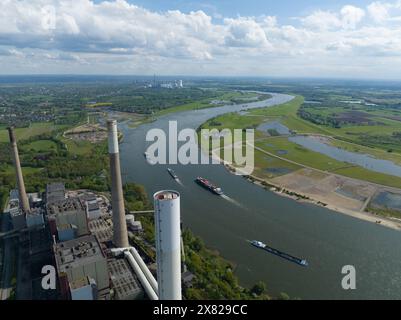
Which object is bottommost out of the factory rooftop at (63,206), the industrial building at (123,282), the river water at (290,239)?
the river water at (290,239)

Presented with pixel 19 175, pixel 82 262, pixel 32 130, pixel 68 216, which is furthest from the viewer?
pixel 32 130

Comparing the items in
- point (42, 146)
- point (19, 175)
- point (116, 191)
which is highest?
point (116, 191)

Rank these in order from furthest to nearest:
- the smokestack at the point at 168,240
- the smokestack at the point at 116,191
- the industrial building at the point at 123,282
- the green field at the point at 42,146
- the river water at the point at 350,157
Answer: the green field at the point at 42,146 → the river water at the point at 350,157 → the smokestack at the point at 116,191 → the industrial building at the point at 123,282 → the smokestack at the point at 168,240

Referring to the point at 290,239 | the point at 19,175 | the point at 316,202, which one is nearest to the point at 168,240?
the point at 290,239

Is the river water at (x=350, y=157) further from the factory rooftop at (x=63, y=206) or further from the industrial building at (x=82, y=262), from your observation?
the industrial building at (x=82, y=262)

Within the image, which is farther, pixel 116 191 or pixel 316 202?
pixel 316 202

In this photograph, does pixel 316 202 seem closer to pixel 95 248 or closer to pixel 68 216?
pixel 95 248

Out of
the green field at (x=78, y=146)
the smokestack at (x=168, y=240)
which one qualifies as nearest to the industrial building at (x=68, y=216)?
the smokestack at (x=168, y=240)
